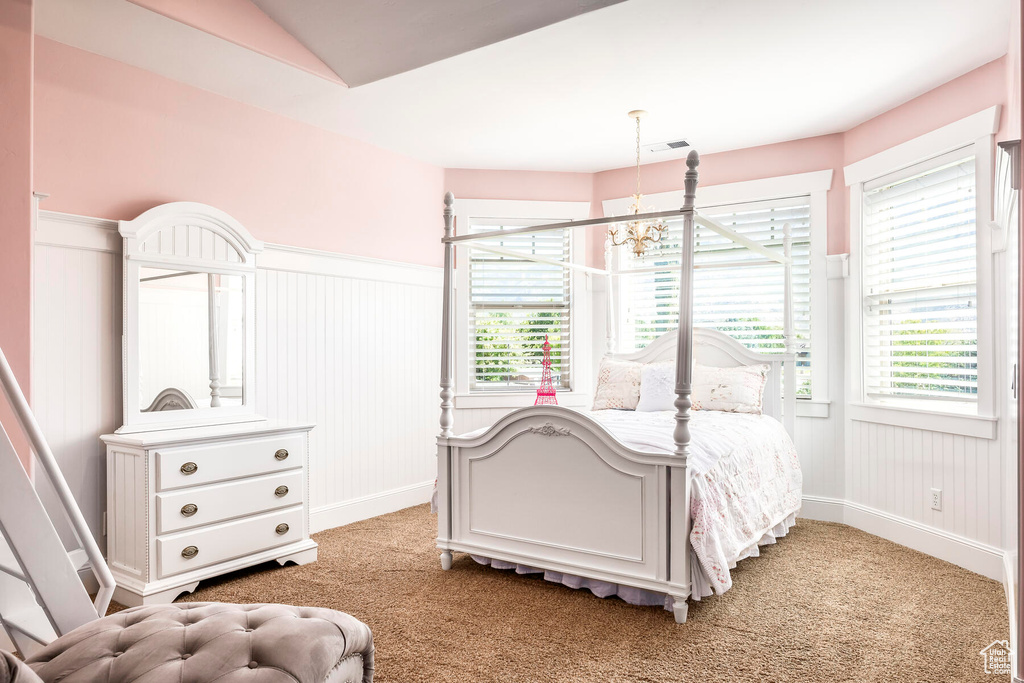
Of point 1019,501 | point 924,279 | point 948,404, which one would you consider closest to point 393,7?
point 1019,501

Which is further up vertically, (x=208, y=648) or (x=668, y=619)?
A: (x=208, y=648)

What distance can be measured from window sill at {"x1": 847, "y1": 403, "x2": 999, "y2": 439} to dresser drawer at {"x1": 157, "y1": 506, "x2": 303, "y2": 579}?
3.44 meters

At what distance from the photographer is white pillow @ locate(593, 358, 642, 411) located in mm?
4555

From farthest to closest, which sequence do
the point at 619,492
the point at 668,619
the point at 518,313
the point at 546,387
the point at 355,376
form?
the point at 518,313
the point at 546,387
the point at 355,376
the point at 619,492
the point at 668,619

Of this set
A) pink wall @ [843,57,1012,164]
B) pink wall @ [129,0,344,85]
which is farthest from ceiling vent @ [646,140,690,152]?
pink wall @ [129,0,344,85]

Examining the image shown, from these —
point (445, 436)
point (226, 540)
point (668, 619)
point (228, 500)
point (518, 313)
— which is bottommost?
point (668, 619)

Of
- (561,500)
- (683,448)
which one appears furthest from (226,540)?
(683,448)

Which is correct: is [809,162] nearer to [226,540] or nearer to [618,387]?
[618,387]

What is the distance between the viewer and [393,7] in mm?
2910

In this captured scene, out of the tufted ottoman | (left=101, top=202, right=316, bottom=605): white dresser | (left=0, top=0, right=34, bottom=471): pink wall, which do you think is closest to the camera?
the tufted ottoman

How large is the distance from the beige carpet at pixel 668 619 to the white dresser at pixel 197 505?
0.16 m

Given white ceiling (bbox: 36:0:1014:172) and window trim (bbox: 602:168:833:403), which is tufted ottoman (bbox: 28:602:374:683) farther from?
window trim (bbox: 602:168:833:403)

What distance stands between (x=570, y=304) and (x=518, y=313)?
0.42 meters

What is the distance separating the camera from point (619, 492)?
288 centimetres
